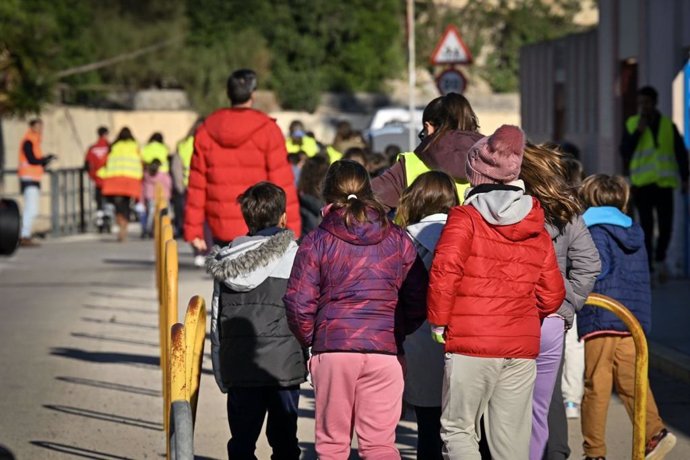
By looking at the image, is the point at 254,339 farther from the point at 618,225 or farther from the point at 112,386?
the point at 112,386

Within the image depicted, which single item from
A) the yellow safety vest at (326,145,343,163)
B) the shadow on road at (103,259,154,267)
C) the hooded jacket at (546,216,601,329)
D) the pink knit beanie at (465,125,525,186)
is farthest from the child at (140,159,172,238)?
the pink knit beanie at (465,125,525,186)

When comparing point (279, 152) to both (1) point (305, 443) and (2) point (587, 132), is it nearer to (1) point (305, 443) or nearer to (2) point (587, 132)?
(1) point (305, 443)

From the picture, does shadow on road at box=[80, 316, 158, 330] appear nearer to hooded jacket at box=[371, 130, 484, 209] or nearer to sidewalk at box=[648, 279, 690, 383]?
sidewalk at box=[648, 279, 690, 383]

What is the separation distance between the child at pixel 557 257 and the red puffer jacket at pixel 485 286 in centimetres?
56

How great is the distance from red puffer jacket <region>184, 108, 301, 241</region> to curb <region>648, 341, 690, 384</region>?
280 centimetres

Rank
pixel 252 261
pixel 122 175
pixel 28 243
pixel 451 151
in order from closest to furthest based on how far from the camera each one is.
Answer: pixel 252 261, pixel 451 151, pixel 28 243, pixel 122 175

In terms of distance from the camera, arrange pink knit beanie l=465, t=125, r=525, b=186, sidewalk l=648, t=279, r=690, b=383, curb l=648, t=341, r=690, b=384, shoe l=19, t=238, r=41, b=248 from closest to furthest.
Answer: pink knit beanie l=465, t=125, r=525, b=186 → curb l=648, t=341, r=690, b=384 → sidewalk l=648, t=279, r=690, b=383 → shoe l=19, t=238, r=41, b=248

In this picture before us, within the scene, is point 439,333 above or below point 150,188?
below

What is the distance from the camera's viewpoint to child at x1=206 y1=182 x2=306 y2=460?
7.12 m

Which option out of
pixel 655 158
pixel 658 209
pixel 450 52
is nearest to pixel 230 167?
pixel 655 158

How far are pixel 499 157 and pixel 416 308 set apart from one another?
0.70 m

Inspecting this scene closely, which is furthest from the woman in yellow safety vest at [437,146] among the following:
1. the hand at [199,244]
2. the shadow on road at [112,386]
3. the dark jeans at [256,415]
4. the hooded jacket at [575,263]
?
the shadow on road at [112,386]

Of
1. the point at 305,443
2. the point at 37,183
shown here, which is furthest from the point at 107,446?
the point at 37,183

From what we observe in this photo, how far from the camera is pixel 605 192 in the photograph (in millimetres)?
8242
